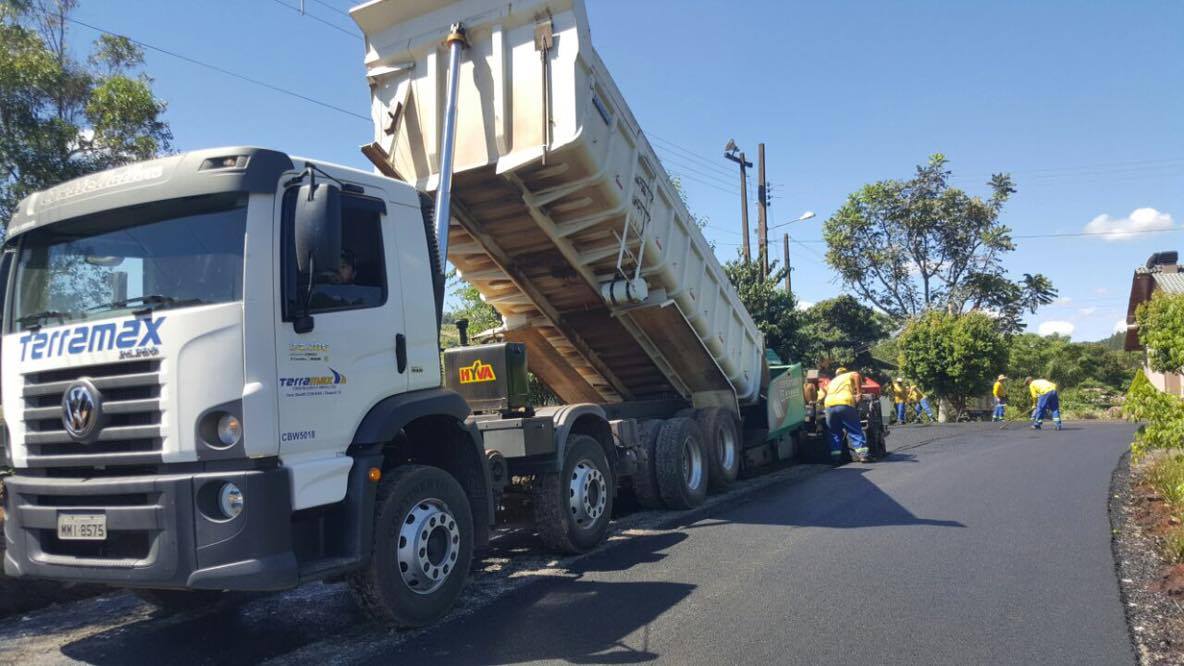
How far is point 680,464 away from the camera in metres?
8.49

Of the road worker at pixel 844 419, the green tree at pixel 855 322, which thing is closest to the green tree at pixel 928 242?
the green tree at pixel 855 322

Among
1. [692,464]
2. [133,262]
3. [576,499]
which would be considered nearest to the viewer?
[133,262]

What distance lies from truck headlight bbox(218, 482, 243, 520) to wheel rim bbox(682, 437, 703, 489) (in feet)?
18.2

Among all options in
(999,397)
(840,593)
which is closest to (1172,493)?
(840,593)

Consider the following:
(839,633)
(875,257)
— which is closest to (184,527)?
(839,633)

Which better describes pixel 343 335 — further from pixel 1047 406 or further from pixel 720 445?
pixel 1047 406

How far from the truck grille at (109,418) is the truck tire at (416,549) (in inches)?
48.1

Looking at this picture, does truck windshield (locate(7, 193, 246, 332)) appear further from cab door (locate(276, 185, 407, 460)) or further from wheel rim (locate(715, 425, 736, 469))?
wheel rim (locate(715, 425, 736, 469))

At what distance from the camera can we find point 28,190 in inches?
300

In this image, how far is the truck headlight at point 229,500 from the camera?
3947mm

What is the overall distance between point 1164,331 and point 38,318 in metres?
9.36

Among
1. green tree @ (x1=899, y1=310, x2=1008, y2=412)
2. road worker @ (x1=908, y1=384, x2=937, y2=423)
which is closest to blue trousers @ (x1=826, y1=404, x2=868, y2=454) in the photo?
green tree @ (x1=899, y1=310, x2=1008, y2=412)

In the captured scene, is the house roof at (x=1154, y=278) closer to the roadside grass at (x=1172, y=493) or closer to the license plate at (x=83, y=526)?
the roadside grass at (x=1172, y=493)

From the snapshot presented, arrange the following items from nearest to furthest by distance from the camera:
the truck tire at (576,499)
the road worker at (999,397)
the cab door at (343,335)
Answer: the cab door at (343,335) → the truck tire at (576,499) → the road worker at (999,397)
